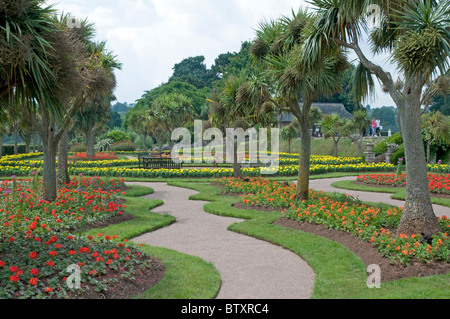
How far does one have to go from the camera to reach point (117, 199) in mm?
11922

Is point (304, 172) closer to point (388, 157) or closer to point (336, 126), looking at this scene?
point (388, 157)

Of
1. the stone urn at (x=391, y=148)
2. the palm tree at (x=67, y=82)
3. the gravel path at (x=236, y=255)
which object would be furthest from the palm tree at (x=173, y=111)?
the gravel path at (x=236, y=255)

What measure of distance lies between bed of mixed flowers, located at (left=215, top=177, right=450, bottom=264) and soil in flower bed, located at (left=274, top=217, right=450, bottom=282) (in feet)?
0.31

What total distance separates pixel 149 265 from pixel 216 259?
139 cm

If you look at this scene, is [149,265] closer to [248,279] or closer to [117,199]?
[248,279]

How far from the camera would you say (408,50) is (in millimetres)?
6145

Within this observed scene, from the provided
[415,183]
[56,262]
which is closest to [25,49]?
[56,262]

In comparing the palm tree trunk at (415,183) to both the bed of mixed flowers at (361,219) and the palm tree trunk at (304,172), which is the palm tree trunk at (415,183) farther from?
the palm tree trunk at (304,172)

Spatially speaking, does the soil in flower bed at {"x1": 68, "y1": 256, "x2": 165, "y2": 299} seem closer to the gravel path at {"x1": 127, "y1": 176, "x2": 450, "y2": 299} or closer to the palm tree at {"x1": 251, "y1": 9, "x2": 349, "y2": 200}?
the gravel path at {"x1": 127, "y1": 176, "x2": 450, "y2": 299}

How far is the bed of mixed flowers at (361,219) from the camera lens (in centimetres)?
609

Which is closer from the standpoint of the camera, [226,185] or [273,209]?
[273,209]

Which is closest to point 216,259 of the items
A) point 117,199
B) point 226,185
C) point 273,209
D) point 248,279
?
point 248,279

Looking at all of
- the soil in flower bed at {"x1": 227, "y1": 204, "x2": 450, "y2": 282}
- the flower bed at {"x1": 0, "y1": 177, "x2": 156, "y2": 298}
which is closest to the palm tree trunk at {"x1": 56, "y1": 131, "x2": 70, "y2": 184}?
the flower bed at {"x1": 0, "y1": 177, "x2": 156, "y2": 298}

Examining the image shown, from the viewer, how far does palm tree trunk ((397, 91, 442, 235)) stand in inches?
274
